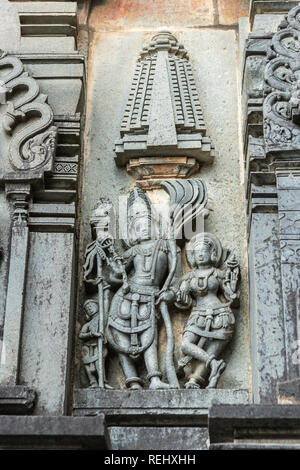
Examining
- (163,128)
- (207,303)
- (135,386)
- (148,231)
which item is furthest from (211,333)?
(163,128)

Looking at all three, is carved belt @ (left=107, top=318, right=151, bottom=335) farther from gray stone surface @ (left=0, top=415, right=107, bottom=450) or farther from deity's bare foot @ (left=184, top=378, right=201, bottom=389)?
gray stone surface @ (left=0, top=415, right=107, bottom=450)

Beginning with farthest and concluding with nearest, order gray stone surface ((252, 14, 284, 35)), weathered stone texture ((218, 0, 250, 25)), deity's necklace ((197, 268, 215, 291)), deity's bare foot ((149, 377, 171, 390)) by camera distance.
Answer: weathered stone texture ((218, 0, 250, 25)) → gray stone surface ((252, 14, 284, 35)) → deity's necklace ((197, 268, 215, 291)) → deity's bare foot ((149, 377, 171, 390))

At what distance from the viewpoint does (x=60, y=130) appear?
26.0 feet

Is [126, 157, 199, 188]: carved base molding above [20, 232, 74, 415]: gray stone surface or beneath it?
above

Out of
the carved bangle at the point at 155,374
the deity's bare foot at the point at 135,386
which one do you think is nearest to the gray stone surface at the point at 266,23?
the carved bangle at the point at 155,374

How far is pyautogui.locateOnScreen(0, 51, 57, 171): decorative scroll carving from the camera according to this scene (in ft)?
25.4

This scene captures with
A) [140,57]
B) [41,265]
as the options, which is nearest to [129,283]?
[41,265]

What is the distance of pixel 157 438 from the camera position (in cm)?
707

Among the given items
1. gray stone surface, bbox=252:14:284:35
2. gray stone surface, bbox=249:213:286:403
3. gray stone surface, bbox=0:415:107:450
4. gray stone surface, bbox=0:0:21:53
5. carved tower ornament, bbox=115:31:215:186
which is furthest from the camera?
gray stone surface, bbox=0:0:21:53

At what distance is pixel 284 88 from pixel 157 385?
7.09 feet

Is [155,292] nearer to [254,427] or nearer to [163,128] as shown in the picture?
[163,128]

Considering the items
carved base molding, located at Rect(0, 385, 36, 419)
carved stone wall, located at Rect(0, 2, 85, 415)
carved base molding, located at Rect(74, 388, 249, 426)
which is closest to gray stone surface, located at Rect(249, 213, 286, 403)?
carved base molding, located at Rect(74, 388, 249, 426)
